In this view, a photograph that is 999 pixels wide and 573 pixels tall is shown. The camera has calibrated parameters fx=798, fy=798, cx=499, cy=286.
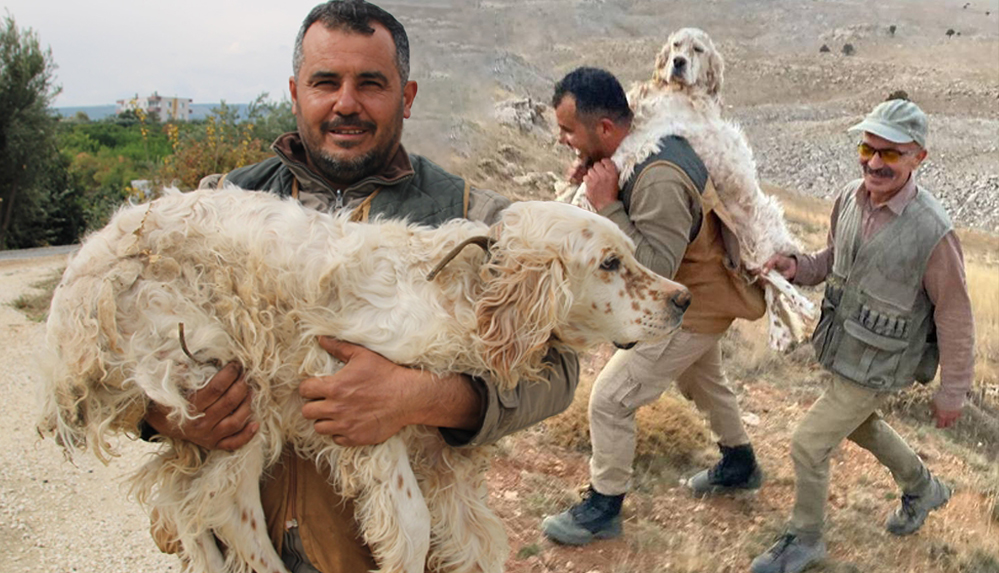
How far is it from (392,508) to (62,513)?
5.70 m

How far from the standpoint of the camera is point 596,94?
4.77 m

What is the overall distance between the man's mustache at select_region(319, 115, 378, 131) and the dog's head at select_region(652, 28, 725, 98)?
3067 millimetres

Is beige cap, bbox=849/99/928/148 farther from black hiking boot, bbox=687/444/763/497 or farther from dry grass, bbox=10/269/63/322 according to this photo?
dry grass, bbox=10/269/63/322

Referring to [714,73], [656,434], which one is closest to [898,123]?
[714,73]

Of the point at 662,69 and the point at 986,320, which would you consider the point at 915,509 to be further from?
the point at 986,320

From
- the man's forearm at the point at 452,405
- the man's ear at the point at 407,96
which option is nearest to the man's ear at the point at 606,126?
the man's ear at the point at 407,96

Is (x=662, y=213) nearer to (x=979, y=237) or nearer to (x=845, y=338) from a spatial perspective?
(x=845, y=338)

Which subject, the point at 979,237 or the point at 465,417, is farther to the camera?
the point at 979,237

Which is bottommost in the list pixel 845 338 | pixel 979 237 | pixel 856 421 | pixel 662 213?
pixel 979 237

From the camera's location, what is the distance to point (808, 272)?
16.8ft

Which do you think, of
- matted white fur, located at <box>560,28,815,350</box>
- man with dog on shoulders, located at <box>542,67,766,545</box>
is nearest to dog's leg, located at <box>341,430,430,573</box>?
man with dog on shoulders, located at <box>542,67,766,545</box>

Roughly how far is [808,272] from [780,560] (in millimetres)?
1934

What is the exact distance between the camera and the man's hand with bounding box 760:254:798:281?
193 inches

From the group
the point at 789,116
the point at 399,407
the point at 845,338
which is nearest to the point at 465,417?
the point at 399,407
